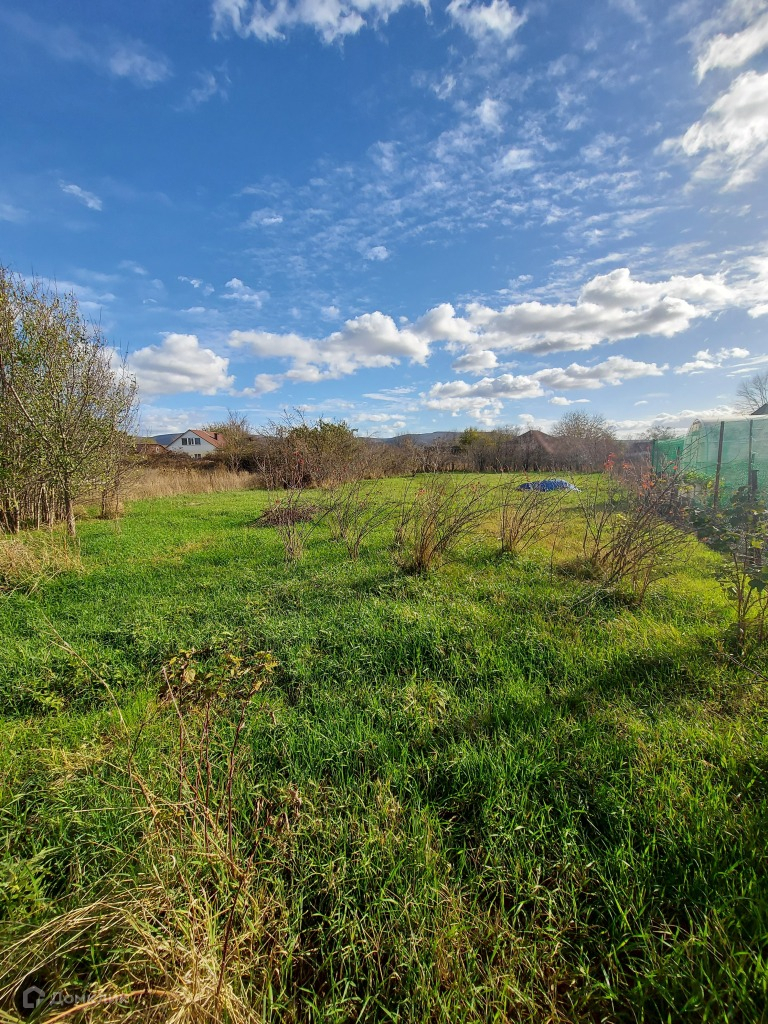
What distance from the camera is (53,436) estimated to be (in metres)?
7.88

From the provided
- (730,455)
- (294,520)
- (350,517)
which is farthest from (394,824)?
(730,455)

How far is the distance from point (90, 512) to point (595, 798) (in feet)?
50.2

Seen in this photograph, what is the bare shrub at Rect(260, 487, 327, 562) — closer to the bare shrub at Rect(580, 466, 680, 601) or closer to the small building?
the bare shrub at Rect(580, 466, 680, 601)

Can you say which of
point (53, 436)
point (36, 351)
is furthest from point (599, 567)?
point (36, 351)

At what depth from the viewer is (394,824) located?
1.76m

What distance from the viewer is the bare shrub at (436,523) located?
17.4 feet

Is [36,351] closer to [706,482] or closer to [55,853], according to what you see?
[55,853]

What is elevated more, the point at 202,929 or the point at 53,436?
the point at 53,436

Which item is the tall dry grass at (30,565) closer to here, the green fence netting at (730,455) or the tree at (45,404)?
the tree at (45,404)

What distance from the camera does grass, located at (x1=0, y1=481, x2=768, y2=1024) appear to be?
124 cm

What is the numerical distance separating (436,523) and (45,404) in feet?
26.9

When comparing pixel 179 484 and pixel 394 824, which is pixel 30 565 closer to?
pixel 394 824

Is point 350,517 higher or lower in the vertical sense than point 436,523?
lower

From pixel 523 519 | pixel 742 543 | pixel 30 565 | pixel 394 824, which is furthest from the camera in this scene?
pixel 523 519
